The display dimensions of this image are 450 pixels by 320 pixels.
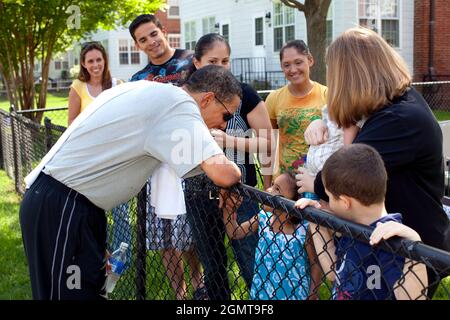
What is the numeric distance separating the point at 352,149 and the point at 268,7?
831 inches

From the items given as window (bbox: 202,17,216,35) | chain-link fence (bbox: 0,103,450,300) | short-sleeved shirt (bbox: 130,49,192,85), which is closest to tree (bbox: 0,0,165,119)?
short-sleeved shirt (bbox: 130,49,192,85)

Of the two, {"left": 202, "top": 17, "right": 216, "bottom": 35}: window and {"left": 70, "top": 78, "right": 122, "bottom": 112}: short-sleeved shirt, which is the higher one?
{"left": 202, "top": 17, "right": 216, "bottom": 35}: window

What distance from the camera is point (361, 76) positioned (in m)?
2.53

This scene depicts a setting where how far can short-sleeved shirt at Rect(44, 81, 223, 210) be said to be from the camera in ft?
8.18

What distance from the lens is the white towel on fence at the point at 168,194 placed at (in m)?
3.07

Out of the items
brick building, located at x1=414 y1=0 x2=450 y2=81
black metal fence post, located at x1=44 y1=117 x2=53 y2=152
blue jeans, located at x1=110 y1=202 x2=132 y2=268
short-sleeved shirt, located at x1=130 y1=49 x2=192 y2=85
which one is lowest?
blue jeans, located at x1=110 y1=202 x2=132 y2=268

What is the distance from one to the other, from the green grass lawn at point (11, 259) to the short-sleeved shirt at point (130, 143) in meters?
2.47

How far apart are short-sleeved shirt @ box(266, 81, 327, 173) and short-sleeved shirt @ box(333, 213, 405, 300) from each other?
6.36 feet

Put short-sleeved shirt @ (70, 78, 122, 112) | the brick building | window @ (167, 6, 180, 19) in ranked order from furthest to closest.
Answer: window @ (167, 6, 180, 19) → the brick building → short-sleeved shirt @ (70, 78, 122, 112)

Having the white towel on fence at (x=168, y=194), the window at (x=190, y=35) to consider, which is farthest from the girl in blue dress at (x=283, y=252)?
the window at (x=190, y=35)

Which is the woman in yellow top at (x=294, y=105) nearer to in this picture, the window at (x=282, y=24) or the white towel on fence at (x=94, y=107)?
the white towel on fence at (x=94, y=107)

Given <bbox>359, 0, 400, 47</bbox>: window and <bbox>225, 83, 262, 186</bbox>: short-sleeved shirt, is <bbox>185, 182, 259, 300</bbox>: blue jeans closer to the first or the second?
<bbox>225, 83, 262, 186</bbox>: short-sleeved shirt

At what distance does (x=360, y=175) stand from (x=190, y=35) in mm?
27167

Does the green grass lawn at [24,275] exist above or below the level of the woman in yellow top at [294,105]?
below
